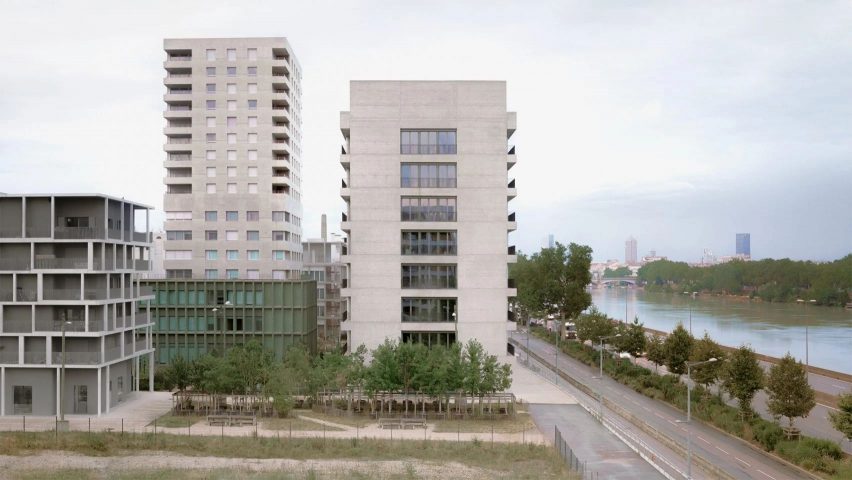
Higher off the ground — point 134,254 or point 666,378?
point 134,254

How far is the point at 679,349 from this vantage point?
63.0m

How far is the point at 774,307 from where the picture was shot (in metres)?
159

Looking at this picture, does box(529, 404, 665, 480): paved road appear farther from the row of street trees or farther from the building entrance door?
the building entrance door

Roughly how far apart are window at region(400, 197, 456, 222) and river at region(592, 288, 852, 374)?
169 feet

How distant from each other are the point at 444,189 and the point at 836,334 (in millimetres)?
79532

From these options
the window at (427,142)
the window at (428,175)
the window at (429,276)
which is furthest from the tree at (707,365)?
the window at (427,142)

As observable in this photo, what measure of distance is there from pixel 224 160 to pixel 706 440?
5515cm

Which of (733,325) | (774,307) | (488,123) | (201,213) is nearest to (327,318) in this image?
(201,213)

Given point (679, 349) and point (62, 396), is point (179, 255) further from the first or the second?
point (679, 349)

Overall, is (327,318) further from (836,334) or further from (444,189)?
(836,334)

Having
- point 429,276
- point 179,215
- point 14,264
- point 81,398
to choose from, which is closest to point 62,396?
point 81,398

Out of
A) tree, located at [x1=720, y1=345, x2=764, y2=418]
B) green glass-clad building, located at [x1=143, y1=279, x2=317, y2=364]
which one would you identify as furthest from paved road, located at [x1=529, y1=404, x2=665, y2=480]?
green glass-clad building, located at [x1=143, y1=279, x2=317, y2=364]

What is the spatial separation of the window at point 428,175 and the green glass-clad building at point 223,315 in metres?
14.7

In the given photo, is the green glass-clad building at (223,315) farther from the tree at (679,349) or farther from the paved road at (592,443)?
the tree at (679,349)
